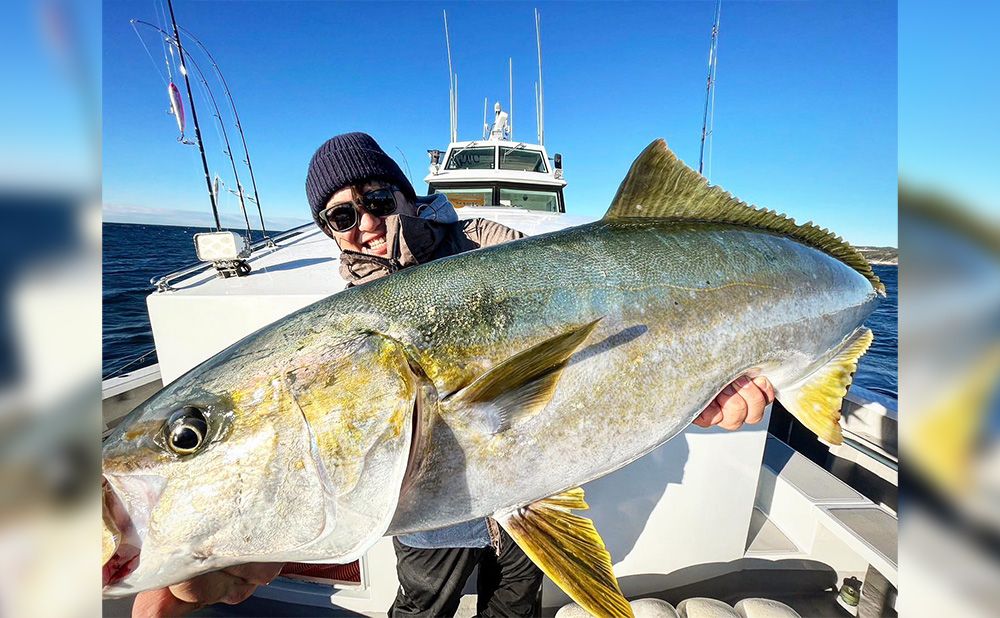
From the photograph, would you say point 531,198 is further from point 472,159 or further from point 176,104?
point 176,104

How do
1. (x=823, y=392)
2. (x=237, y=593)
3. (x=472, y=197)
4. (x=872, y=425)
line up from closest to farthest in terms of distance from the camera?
(x=237, y=593) < (x=823, y=392) < (x=872, y=425) < (x=472, y=197)

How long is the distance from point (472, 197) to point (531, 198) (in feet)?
3.85

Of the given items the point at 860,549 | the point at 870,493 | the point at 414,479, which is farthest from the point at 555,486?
the point at 870,493

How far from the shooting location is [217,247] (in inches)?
112

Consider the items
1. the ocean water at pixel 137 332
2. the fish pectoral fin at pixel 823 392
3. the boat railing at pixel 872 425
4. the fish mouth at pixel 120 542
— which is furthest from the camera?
the ocean water at pixel 137 332

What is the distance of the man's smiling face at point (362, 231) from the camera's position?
2.07 m

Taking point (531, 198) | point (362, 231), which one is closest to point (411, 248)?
point (362, 231)

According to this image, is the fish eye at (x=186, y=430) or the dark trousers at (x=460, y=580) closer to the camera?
the fish eye at (x=186, y=430)

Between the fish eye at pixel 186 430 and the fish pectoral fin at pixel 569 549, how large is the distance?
32.3 inches

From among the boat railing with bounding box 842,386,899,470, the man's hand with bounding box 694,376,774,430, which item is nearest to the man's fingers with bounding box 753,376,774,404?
the man's hand with bounding box 694,376,774,430

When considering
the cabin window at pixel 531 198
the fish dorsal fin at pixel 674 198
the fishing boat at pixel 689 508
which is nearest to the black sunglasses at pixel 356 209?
the fishing boat at pixel 689 508

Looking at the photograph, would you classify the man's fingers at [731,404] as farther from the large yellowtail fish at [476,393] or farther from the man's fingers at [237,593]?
the man's fingers at [237,593]
